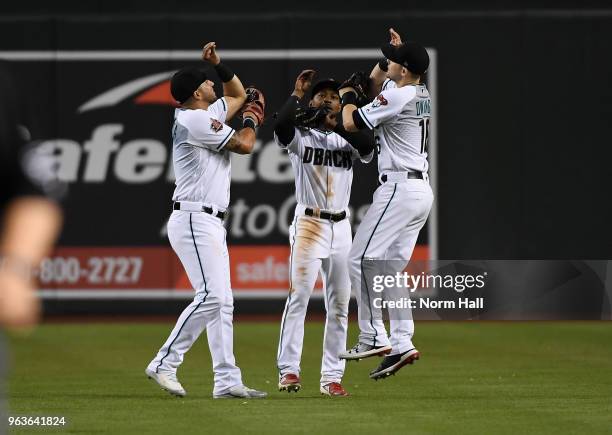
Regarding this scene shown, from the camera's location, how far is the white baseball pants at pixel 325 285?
8.45m

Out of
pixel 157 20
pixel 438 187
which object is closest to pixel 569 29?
pixel 438 187

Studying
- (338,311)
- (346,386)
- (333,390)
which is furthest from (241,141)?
(346,386)

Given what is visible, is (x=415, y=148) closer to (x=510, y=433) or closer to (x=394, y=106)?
(x=394, y=106)

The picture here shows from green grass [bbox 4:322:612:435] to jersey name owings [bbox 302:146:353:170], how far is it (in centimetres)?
156

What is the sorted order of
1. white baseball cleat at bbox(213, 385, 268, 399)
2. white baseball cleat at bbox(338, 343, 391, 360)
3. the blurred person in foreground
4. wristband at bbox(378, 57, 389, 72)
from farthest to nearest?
wristband at bbox(378, 57, 389, 72), white baseball cleat at bbox(213, 385, 268, 399), white baseball cleat at bbox(338, 343, 391, 360), the blurred person in foreground

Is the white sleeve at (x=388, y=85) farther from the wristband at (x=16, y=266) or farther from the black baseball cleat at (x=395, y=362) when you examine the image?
the wristband at (x=16, y=266)

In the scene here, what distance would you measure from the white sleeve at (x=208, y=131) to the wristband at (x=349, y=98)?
828 mm

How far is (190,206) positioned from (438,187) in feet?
25.0

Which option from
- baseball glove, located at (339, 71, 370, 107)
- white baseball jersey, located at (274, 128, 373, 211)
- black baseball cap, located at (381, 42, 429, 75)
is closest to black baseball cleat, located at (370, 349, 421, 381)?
white baseball jersey, located at (274, 128, 373, 211)

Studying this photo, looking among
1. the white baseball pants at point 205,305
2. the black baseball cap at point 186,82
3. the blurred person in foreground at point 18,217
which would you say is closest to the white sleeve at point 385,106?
the black baseball cap at point 186,82

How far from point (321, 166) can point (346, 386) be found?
1.68 meters

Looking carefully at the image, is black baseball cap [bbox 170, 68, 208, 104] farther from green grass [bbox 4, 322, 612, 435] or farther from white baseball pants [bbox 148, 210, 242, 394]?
green grass [bbox 4, 322, 612, 435]

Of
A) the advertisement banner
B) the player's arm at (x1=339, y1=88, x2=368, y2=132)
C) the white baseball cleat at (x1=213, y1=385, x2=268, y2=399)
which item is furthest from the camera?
the advertisement banner

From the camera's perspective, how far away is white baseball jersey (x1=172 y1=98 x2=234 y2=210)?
27.4ft
